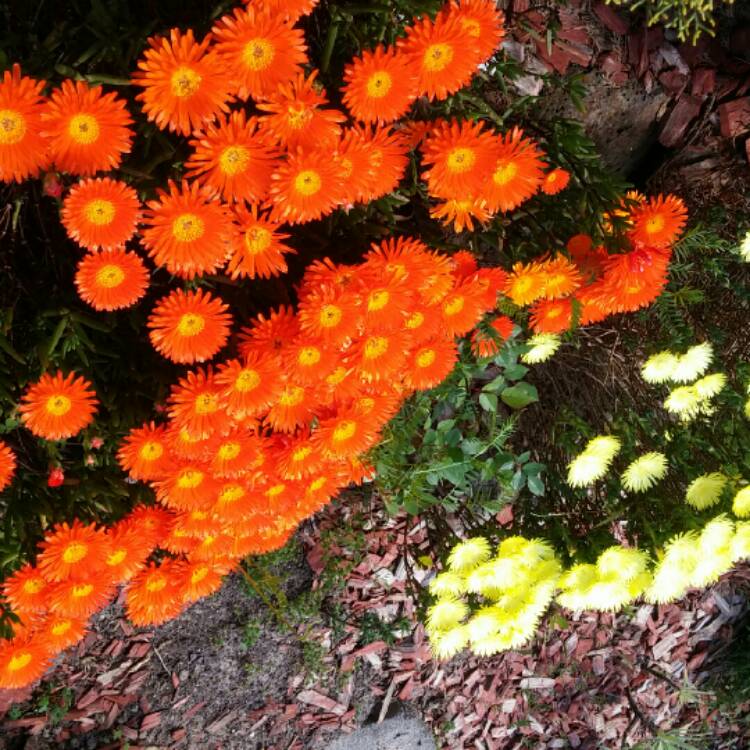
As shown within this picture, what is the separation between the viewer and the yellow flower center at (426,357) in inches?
59.6

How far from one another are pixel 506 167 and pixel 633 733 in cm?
240

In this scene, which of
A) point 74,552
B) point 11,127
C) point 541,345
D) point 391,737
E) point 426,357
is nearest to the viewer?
point 11,127

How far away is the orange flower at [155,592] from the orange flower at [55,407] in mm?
460

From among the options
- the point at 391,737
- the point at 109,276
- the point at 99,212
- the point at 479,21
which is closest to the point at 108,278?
the point at 109,276

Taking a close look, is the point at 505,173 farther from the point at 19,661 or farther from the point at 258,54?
the point at 19,661

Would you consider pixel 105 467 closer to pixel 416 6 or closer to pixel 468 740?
pixel 416 6

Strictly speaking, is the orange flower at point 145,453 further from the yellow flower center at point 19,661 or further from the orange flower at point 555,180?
the orange flower at point 555,180

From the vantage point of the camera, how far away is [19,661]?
1540 mm

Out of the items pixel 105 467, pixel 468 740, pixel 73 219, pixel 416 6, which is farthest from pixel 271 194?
pixel 468 740

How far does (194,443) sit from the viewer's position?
1.32 meters

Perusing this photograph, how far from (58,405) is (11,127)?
1.53ft

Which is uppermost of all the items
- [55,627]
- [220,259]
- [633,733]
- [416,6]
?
[416,6]

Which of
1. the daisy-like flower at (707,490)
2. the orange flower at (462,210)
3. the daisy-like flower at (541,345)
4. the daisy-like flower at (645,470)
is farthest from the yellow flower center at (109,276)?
the daisy-like flower at (707,490)

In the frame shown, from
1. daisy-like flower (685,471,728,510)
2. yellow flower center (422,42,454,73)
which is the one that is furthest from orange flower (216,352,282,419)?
daisy-like flower (685,471,728,510)
